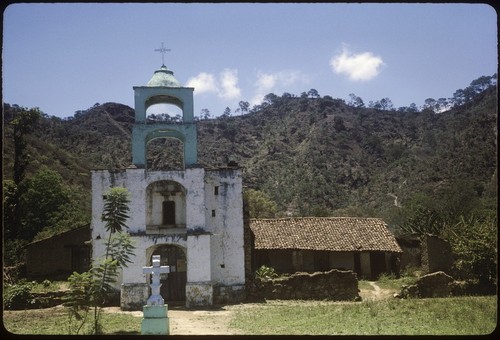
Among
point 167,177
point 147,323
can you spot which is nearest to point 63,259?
point 167,177

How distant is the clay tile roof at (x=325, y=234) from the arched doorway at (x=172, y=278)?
22.7 feet

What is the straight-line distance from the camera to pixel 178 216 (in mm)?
21156

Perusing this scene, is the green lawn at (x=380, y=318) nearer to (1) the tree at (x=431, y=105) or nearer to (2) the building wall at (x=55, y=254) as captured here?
(2) the building wall at (x=55, y=254)

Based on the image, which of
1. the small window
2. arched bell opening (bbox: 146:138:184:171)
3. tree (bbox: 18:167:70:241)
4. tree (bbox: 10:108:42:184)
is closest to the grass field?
the small window

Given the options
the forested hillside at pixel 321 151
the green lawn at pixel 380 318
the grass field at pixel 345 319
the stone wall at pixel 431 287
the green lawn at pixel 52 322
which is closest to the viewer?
the green lawn at pixel 380 318

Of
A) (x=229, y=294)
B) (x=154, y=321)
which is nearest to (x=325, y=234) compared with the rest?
(x=229, y=294)

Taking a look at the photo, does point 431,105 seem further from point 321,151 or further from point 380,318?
point 380,318

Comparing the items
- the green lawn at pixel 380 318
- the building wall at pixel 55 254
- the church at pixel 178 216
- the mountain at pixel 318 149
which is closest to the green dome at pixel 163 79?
the church at pixel 178 216

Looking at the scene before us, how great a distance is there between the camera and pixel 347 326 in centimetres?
1299

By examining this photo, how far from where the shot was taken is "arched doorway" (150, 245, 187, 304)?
2061 cm

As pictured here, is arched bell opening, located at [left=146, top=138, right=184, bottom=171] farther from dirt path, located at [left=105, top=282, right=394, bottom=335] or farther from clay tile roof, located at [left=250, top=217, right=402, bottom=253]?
dirt path, located at [left=105, top=282, right=394, bottom=335]

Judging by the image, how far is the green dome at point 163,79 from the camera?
20953 mm

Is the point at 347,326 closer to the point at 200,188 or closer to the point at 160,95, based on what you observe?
the point at 200,188

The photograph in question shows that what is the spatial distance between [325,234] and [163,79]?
41.7ft
